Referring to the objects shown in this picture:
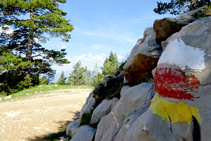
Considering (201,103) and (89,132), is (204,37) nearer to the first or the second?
(201,103)

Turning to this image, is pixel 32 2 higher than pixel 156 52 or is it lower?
higher

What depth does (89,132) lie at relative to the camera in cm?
374

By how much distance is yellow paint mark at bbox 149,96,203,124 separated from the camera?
1.72m

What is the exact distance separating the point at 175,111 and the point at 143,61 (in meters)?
1.87

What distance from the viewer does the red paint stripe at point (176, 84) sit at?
1.79m

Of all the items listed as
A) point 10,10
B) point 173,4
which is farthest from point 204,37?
point 10,10

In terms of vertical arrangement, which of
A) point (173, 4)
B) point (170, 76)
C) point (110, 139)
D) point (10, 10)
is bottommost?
point (110, 139)

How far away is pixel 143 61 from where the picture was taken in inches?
139

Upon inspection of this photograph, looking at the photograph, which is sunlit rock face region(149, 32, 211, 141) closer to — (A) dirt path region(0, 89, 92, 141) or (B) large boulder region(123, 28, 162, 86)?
(B) large boulder region(123, 28, 162, 86)

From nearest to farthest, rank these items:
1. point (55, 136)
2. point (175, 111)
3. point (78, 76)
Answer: point (175, 111) → point (55, 136) → point (78, 76)

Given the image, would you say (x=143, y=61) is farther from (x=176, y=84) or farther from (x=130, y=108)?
(x=176, y=84)

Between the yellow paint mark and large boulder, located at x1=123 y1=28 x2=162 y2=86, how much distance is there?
163 cm

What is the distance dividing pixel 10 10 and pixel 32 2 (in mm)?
3039

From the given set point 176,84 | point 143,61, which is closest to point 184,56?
point 176,84
